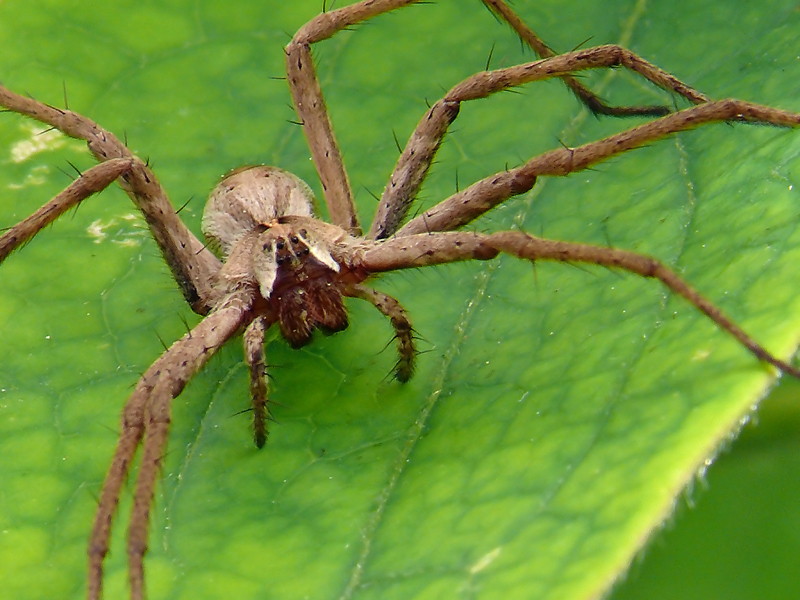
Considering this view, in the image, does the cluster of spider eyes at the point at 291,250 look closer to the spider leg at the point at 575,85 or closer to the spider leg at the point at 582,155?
the spider leg at the point at 582,155

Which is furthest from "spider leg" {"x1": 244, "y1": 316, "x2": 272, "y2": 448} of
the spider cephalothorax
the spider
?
the spider cephalothorax

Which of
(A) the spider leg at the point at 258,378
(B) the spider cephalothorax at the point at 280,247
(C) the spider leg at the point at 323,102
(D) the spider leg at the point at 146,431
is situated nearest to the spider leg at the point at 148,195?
(B) the spider cephalothorax at the point at 280,247

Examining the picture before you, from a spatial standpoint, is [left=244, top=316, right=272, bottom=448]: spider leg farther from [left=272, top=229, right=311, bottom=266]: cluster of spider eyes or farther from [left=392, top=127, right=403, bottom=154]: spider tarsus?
[left=392, top=127, right=403, bottom=154]: spider tarsus

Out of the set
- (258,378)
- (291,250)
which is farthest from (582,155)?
(258,378)

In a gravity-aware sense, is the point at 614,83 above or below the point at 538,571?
above

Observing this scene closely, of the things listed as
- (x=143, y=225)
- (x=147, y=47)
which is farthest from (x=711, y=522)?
(x=147, y=47)

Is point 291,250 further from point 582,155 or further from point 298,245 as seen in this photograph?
point 582,155

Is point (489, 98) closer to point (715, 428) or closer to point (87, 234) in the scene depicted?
point (87, 234)
